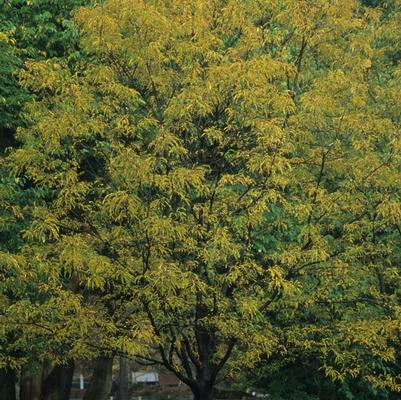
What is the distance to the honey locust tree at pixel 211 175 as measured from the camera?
30.3 feet

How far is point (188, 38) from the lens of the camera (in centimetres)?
1016

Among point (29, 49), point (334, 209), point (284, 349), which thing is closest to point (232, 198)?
point (334, 209)

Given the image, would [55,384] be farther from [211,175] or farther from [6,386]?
[211,175]

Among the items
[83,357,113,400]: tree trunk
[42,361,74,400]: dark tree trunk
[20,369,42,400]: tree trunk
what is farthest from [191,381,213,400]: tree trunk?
[20,369,42,400]: tree trunk

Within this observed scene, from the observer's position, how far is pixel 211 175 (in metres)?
10.6

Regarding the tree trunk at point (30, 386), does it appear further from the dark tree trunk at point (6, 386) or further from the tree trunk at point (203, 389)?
the tree trunk at point (203, 389)

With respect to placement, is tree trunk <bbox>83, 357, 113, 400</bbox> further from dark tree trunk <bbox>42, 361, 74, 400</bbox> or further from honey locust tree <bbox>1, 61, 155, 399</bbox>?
honey locust tree <bbox>1, 61, 155, 399</bbox>

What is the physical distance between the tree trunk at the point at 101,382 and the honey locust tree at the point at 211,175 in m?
5.00

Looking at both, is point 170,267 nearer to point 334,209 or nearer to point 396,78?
point 334,209

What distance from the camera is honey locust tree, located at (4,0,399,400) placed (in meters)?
9.23

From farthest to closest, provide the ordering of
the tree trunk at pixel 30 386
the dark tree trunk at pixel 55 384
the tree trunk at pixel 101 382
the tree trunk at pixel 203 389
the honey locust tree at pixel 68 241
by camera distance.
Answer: the tree trunk at pixel 101 382, the tree trunk at pixel 30 386, the dark tree trunk at pixel 55 384, the tree trunk at pixel 203 389, the honey locust tree at pixel 68 241

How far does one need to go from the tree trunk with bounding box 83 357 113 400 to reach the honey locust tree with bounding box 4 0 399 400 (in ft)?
16.4

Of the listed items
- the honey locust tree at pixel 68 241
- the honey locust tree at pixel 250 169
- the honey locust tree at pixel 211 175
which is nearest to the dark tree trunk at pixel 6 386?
the honey locust tree at pixel 68 241

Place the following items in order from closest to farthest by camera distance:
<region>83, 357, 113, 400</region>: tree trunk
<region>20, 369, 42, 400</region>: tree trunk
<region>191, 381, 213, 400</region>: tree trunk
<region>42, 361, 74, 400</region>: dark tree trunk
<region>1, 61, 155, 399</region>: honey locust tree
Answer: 1. <region>1, 61, 155, 399</region>: honey locust tree
2. <region>191, 381, 213, 400</region>: tree trunk
3. <region>42, 361, 74, 400</region>: dark tree trunk
4. <region>20, 369, 42, 400</region>: tree trunk
5. <region>83, 357, 113, 400</region>: tree trunk
